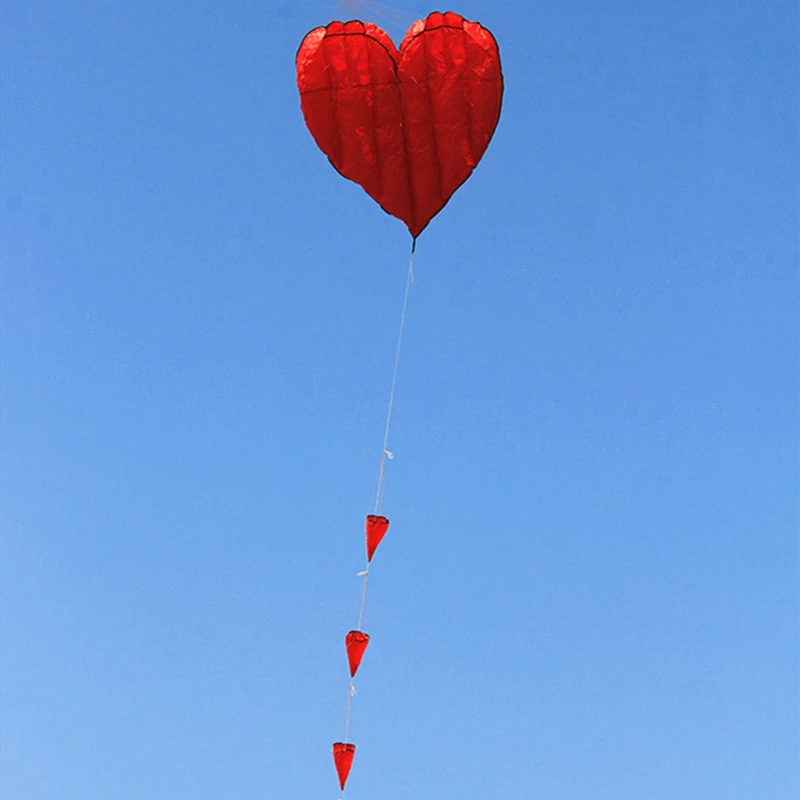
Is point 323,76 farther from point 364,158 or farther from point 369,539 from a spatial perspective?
point 369,539

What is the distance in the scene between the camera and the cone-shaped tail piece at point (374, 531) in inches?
1190

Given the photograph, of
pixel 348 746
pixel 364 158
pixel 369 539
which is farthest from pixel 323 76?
pixel 348 746

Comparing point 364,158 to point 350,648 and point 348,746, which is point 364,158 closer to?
point 350,648

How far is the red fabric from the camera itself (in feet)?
100

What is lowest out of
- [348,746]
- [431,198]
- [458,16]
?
[348,746]

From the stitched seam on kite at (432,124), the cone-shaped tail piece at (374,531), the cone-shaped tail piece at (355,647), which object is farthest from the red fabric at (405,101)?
the cone-shaped tail piece at (355,647)

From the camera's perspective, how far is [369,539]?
30250 mm

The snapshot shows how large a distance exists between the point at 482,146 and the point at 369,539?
28.2ft

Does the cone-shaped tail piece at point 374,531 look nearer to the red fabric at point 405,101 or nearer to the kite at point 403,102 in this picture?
the kite at point 403,102

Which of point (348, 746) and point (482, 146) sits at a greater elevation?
point (482, 146)

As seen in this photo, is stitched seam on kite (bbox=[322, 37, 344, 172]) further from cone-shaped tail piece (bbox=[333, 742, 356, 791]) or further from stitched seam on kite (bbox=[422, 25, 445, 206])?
cone-shaped tail piece (bbox=[333, 742, 356, 791])

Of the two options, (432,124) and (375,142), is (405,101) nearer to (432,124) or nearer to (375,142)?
(432,124)

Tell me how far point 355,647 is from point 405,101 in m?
11.3

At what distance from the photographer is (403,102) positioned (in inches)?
1211
